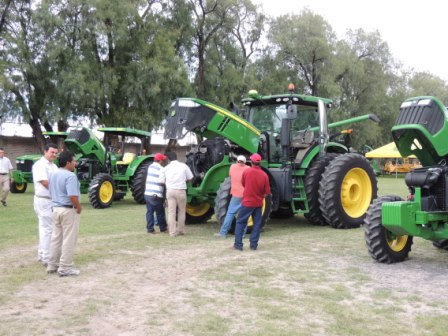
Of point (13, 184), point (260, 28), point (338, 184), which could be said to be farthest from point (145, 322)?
point (260, 28)

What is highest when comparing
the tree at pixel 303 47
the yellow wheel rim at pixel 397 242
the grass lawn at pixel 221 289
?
the tree at pixel 303 47

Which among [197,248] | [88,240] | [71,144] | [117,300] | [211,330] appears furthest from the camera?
[71,144]

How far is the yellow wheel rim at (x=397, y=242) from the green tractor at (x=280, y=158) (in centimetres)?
279

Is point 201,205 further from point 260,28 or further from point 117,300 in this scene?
point 260,28

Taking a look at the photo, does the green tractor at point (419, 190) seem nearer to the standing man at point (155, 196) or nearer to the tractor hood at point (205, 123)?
the tractor hood at point (205, 123)

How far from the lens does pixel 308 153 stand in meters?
10.8

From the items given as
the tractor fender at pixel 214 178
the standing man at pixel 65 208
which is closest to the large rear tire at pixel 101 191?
the tractor fender at pixel 214 178

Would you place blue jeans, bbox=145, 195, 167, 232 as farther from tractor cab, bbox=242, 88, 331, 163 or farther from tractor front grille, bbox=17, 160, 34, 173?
tractor front grille, bbox=17, 160, 34, 173

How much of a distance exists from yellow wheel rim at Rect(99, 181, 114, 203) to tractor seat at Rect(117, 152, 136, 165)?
1598 millimetres

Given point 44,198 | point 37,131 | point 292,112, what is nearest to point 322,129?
point 292,112

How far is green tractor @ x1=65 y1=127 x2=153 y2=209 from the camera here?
1552cm

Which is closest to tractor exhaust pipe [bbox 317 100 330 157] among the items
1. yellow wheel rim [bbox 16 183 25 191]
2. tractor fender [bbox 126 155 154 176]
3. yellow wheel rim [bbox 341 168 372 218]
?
yellow wheel rim [bbox 341 168 372 218]

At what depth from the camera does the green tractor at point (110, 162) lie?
1552 centimetres

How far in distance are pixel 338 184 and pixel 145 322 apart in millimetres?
6347
